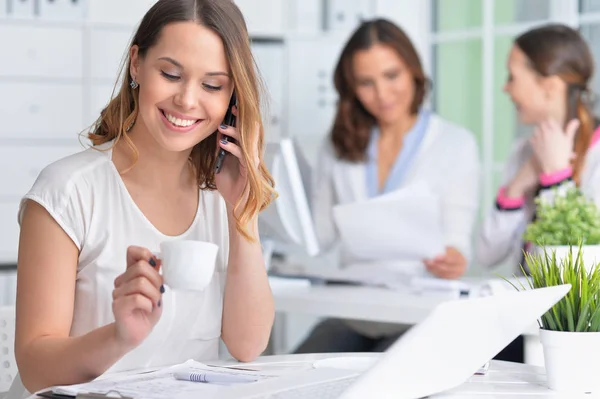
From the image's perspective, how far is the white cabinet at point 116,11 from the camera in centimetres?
398

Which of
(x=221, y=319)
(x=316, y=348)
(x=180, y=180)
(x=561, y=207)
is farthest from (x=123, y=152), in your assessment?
(x=316, y=348)

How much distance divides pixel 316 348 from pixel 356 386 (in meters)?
1.72

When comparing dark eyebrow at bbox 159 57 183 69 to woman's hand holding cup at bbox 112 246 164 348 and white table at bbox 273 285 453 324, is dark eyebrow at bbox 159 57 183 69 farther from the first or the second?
white table at bbox 273 285 453 324

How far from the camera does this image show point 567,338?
139cm

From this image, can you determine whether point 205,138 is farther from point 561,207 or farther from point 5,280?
point 5,280

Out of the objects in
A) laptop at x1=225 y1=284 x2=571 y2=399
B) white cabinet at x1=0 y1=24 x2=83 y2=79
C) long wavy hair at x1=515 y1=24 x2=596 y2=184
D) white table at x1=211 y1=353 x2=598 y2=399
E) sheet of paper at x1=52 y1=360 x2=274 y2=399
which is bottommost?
white table at x1=211 y1=353 x2=598 y2=399

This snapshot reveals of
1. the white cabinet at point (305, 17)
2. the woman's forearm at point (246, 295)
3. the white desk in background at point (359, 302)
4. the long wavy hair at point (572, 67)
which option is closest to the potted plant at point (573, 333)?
the woman's forearm at point (246, 295)

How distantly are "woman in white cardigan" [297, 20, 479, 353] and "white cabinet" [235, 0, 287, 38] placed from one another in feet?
3.10

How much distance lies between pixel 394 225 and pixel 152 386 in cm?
159

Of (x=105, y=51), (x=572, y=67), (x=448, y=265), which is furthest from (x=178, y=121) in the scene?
(x=105, y=51)

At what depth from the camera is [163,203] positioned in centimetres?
183

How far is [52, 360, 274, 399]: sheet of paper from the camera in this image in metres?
1.23

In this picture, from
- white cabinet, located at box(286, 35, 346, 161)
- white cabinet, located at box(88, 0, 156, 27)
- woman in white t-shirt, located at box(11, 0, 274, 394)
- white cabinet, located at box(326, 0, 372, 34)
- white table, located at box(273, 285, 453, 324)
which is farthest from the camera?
white cabinet, located at box(326, 0, 372, 34)

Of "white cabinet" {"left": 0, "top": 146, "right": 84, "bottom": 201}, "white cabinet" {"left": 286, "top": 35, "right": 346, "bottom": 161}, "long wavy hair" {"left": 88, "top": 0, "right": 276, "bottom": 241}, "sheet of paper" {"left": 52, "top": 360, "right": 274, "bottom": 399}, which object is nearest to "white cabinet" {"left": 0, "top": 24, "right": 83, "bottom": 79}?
"white cabinet" {"left": 0, "top": 146, "right": 84, "bottom": 201}
